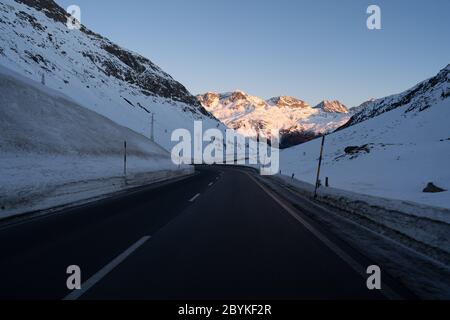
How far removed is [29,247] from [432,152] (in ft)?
107

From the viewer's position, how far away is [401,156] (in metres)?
36.2

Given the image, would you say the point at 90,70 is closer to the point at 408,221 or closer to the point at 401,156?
the point at 401,156

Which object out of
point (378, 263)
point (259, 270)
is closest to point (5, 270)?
point (259, 270)

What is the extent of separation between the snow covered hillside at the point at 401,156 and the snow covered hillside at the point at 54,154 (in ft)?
41.2

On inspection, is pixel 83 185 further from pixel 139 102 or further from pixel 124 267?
pixel 139 102

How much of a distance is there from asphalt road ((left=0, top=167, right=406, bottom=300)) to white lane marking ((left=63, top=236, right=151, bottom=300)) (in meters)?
0.01

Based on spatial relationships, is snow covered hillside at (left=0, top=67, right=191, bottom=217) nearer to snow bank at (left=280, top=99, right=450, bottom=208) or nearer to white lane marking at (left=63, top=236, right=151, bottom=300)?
white lane marking at (left=63, top=236, right=151, bottom=300)

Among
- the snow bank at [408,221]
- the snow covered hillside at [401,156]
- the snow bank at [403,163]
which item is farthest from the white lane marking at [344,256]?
the snow covered hillside at [401,156]

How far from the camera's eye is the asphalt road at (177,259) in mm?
4926

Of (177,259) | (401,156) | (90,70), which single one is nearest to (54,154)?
(401,156)

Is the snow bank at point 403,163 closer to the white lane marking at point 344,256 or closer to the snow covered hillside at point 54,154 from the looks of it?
the white lane marking at point 344,256

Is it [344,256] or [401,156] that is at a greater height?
[401,156]

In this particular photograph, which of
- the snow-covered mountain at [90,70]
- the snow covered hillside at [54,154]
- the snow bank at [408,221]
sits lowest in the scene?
the snow bank at [408,221]

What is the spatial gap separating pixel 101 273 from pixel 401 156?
3486cm
